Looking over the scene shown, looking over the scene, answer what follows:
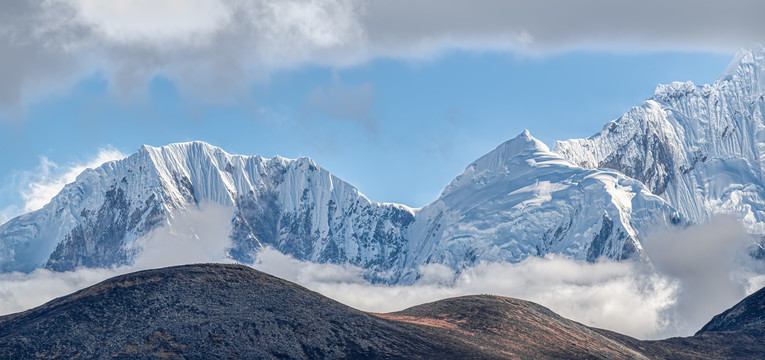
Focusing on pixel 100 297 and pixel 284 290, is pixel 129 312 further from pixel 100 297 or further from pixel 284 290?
pixel 284 290

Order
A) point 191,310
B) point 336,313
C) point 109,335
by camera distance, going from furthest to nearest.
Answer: point 336,313, point 191,310, point 109,335

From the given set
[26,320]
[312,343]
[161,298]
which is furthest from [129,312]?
[312,343]

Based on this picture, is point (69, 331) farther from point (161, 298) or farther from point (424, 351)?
point (424, 351)

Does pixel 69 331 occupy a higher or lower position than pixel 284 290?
lower

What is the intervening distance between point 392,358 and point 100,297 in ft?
167

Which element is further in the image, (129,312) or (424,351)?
(424,351)

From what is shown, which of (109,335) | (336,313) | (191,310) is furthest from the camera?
(336,313)

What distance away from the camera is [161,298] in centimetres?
17625

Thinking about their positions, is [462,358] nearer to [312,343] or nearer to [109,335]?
[312,343]

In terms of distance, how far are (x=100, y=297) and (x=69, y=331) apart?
11.9 m

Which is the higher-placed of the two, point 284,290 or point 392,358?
point 284,290

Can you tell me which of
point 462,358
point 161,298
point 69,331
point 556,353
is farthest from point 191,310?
point 556,353

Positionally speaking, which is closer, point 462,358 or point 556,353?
point 462,358

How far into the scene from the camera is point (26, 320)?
175 metres
